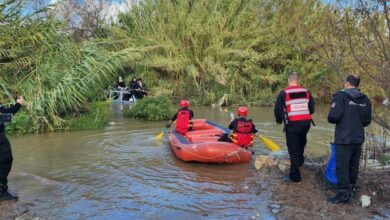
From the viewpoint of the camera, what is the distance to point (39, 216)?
243 inches

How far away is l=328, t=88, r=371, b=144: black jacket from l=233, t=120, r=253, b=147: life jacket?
354 centimetres

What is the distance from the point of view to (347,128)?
597 centimetres

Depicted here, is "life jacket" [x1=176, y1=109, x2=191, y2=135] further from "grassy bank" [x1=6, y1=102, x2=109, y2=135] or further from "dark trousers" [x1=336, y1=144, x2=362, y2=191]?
"dark trousers" [x1=336, y1=144, x2=362, y2=191]

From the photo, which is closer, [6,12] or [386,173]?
[386,173]

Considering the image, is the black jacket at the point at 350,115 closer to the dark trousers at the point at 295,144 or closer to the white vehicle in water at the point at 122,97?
the dark trousers at the point at 295,144

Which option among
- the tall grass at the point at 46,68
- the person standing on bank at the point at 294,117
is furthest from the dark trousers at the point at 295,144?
the tall grass at the point at 46,68

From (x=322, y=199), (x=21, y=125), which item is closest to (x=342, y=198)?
(x=322, y=199)

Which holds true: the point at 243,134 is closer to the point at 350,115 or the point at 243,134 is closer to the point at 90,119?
the point at 350,115

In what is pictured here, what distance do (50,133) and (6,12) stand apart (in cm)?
363

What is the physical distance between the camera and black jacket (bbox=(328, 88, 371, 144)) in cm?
596

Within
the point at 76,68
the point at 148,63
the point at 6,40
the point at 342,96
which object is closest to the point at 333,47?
the point at 342,96

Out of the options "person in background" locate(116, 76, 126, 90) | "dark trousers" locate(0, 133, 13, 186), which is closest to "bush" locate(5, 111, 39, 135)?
"dark trousers" locate(0, 133, 13, 186)

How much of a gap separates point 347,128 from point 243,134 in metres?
3.69

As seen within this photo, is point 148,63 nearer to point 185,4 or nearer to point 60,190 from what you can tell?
point 185,4
